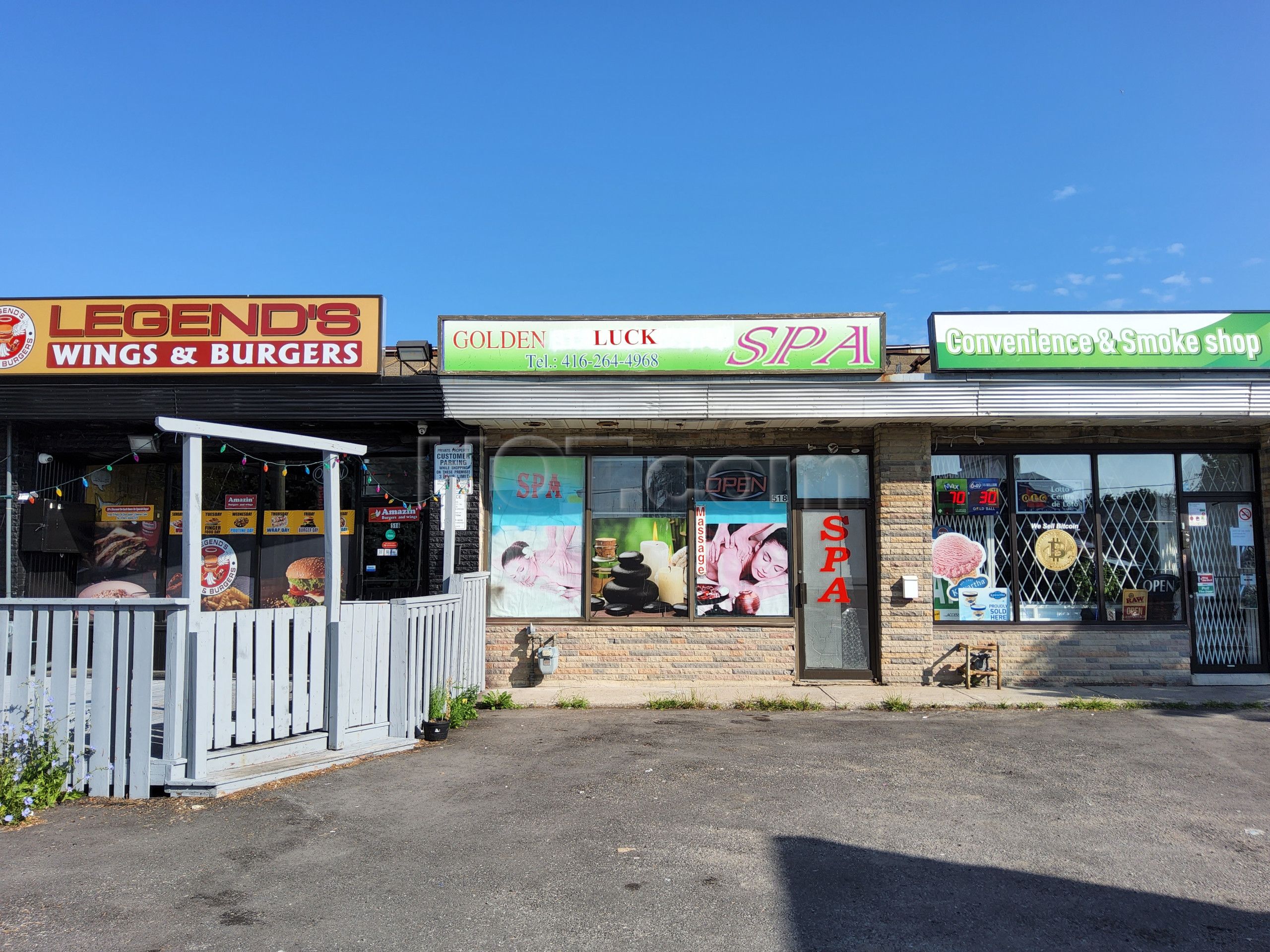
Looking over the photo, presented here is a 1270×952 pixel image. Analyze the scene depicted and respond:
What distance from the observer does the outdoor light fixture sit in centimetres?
1152

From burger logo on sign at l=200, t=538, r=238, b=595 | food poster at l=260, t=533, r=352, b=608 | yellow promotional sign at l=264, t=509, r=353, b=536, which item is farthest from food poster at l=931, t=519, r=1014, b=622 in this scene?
burger logo on sign at l=200, t=538, r=238, b=595

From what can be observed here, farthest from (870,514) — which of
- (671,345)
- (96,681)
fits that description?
(96,681)

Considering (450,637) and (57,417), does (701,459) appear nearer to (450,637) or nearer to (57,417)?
(450,637)

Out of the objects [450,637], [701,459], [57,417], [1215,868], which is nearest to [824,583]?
[701,459]

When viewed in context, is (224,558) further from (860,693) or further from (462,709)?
(860,693)

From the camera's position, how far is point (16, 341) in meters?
10.5

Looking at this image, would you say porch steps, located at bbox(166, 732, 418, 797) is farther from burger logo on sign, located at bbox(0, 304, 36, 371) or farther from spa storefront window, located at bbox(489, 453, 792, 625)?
burger logo on sign, located at bbox(0, 304, 36, 371)

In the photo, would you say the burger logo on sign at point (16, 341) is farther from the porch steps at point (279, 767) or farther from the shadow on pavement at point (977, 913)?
the shadow on pavement at point (977, 913)

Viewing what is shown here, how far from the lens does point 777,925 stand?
4105 millimetres

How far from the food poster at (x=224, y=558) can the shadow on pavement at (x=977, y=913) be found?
29.9ft

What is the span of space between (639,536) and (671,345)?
259 centimetres

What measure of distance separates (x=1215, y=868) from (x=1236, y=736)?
4.26 m

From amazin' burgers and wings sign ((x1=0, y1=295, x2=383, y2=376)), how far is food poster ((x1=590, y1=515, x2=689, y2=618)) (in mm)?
3794

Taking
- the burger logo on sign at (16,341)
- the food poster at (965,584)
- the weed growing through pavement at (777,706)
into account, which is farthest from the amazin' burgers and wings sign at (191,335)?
the food poster at (965,584)
